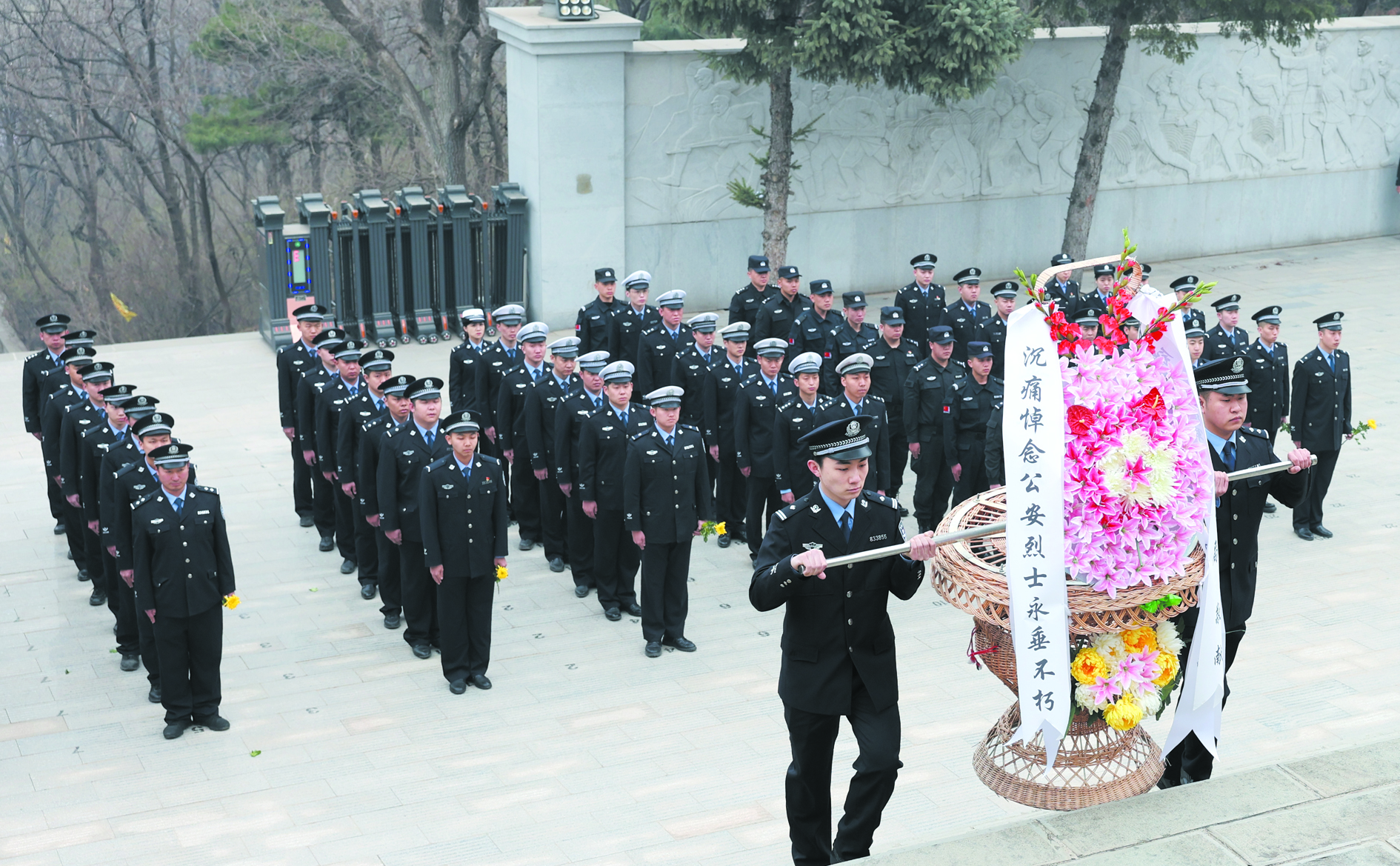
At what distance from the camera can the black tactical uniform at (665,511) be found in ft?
28.6

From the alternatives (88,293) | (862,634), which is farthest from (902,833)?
(88,293)

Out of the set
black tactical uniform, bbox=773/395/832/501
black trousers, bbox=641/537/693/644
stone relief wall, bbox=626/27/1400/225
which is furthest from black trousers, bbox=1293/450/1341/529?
stone relief wall, bbox=626/27/1400/225

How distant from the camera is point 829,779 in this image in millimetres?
5547

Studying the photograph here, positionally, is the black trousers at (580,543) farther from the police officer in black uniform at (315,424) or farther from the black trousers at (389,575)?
the police officer in black uniform at (315,424)

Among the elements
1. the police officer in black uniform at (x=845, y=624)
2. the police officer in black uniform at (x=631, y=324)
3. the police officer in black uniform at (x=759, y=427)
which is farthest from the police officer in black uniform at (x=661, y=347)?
the police officer in black uniform at (x=845, y=624)

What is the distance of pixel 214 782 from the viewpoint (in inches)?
291

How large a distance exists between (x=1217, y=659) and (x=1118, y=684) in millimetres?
709

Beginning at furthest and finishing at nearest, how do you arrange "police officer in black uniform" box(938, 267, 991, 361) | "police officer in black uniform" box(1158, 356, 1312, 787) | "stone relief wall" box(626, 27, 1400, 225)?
"stone relief wall" box(626, 27, 1400, 225) < "police officer in black uniform" box(938, 267, 991, 361) < "police officer in black uniform" box(1158, 356, 1312, 787)

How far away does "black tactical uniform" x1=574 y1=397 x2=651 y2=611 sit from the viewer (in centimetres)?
929

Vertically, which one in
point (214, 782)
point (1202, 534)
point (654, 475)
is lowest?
point (214, 782)

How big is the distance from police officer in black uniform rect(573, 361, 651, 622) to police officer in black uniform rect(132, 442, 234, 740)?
Result: 7.81 feet

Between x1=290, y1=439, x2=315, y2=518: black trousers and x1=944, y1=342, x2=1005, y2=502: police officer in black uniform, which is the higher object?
x1=944, y1=342, x2=1005, y2=502: police officer in black uniform

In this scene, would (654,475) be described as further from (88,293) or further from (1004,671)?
(88,293)

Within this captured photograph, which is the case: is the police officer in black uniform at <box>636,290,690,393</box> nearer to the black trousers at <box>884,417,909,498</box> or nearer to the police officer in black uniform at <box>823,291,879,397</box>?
the police officer in black uniform at <box>823,291,879,397</box>
